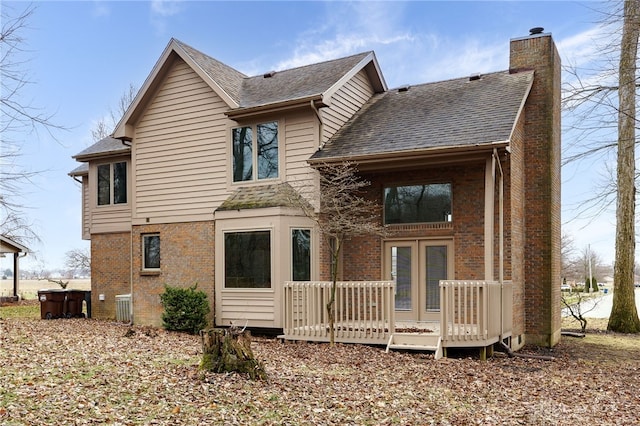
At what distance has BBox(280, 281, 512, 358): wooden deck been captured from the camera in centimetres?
1098

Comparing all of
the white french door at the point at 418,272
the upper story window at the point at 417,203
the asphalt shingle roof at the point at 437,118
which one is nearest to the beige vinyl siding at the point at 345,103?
the asphalt shingle roof at the point at 437,118

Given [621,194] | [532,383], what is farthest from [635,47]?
[532,383]

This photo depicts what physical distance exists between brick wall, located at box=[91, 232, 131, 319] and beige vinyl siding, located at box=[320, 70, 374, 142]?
7.92 m

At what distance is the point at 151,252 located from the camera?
15586 mm

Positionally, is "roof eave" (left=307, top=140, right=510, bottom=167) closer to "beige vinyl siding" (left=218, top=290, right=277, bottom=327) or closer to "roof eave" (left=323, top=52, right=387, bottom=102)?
"roof eave" (left=323, top=52, right=387, bottom=102)

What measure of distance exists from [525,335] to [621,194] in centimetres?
770

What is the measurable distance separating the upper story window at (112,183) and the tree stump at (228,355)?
11.0 meters

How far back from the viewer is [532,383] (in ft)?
30.3

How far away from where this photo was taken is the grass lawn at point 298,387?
626cm

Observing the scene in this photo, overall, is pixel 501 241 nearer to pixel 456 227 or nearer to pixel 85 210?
pixel 456 227

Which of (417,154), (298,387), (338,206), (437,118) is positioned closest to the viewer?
(298,387)

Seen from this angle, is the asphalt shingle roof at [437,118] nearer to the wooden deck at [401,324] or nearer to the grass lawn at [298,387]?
the wooden deck at [401,324]

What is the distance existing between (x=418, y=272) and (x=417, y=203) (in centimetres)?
168

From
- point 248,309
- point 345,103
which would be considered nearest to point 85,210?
point 248,309
